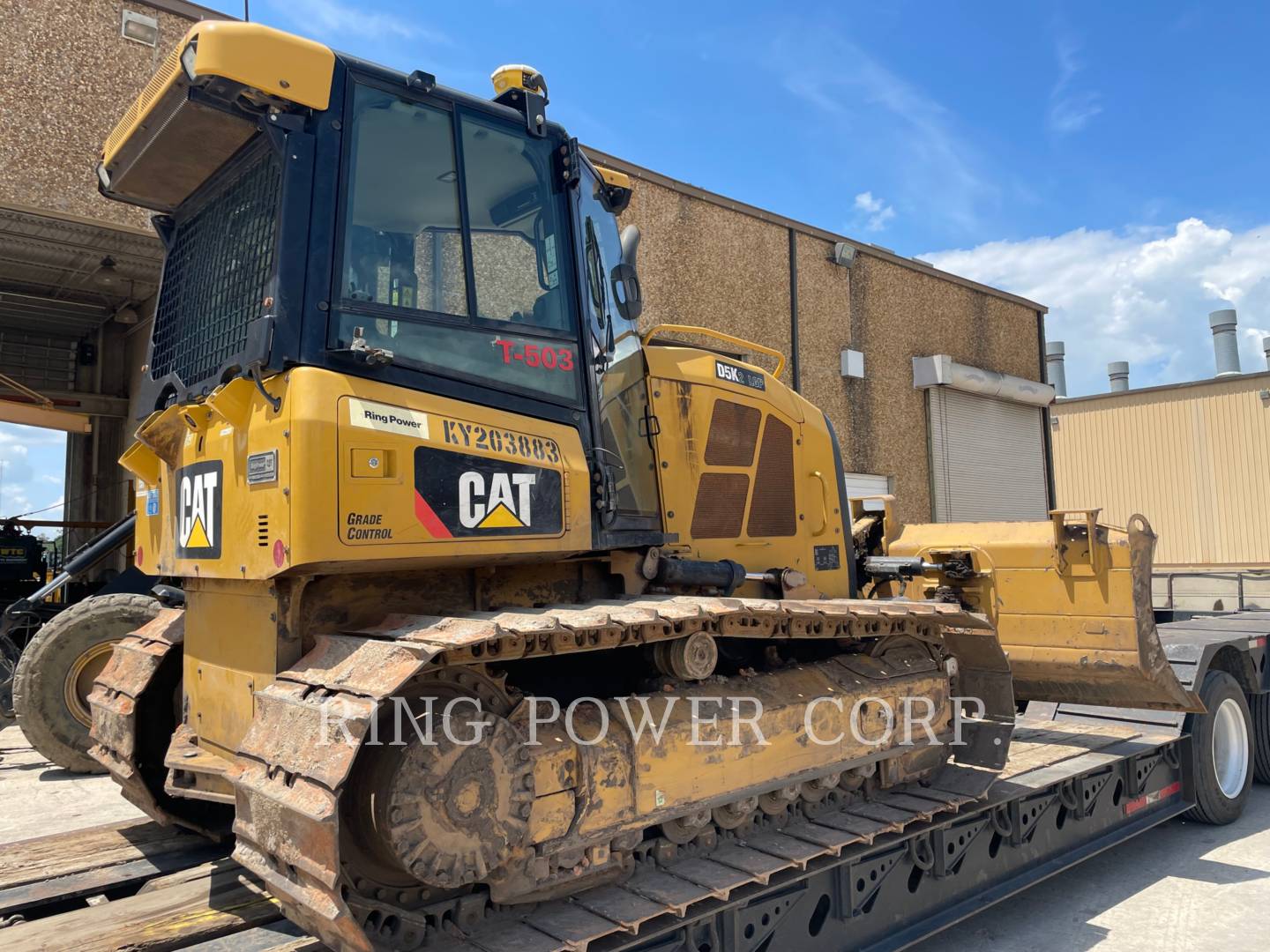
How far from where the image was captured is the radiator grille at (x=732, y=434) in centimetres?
507

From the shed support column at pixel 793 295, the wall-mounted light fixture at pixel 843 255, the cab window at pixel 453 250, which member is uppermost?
the wall-mounted light fixture at pixel 843 255

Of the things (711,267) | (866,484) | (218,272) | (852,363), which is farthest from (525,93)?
(866,484)

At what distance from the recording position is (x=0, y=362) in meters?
17.9

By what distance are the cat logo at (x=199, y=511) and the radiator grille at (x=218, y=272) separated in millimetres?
452

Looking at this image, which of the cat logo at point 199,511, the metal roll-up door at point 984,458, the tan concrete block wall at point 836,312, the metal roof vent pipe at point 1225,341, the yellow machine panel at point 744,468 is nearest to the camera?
the cat logo at point 199,511

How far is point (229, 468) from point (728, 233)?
535 inches

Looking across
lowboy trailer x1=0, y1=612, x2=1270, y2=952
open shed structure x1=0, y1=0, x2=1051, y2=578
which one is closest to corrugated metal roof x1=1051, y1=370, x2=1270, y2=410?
open shed structure x1=0, y1=0, x2=1051, y2=578

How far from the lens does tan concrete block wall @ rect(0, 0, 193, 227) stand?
9.77 meters

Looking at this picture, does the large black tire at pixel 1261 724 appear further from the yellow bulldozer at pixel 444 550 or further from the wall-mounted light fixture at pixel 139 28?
the wall-mounted light fixture at pixel 139 28

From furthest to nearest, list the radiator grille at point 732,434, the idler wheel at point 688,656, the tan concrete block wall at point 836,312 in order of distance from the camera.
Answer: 1. the tan concrete block wall at point 836,312
2. the radiator grille at point 732,434
3. the idler wheel at point 688,656

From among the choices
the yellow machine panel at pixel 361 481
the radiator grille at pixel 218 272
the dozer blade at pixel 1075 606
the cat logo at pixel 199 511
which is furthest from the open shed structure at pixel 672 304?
the dozer blade at pixel 1075 606

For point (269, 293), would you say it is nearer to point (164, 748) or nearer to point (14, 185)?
point (164, 748)

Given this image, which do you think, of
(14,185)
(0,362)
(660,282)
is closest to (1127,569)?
(660,282)

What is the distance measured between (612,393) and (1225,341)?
142 ft
